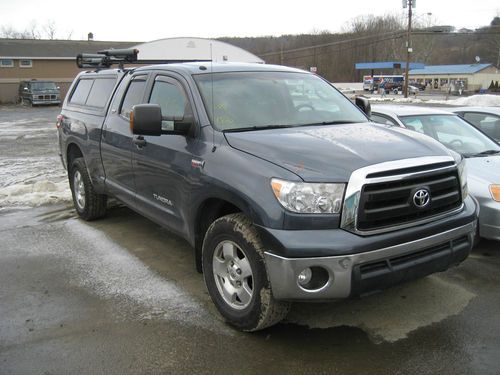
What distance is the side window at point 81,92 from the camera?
6535mm

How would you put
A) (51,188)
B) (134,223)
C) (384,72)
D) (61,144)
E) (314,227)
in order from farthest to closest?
(384,72), (51,188), (61,144), (134,223), (314,227)

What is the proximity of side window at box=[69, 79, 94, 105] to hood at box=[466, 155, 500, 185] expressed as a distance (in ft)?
15.5

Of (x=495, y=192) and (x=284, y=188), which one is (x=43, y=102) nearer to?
(x=495, y=192)

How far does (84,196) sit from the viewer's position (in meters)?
6.50

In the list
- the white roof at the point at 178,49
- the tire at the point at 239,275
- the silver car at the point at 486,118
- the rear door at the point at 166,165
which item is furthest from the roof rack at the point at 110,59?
the white roof at the point at 178,49

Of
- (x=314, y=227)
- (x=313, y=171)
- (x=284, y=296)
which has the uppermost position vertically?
(x=313, y=171)

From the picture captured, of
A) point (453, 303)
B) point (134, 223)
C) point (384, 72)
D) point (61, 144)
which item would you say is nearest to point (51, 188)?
point (61, 144)

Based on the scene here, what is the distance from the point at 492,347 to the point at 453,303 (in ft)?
2.25

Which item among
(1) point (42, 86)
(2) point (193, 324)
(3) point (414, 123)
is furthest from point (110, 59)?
(1) point (42, 86)

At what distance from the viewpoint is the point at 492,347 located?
133 inches

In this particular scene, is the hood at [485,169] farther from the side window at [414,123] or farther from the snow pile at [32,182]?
the snow pile at [32,182]

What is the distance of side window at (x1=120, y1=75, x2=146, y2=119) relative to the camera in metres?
5.07

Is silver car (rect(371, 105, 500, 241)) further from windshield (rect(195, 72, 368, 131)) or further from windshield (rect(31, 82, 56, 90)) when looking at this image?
windshield (rect(31, 82, 56, 90))

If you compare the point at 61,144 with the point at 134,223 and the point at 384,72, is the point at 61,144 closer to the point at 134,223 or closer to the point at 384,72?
the point at 134,223
